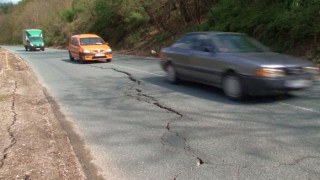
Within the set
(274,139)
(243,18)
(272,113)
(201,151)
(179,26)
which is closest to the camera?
(201,151)

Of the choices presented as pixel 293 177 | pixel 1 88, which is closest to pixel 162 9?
pixel 1 88

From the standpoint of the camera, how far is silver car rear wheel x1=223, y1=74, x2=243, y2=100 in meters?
7.54

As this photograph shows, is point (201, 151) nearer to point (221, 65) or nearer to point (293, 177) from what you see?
point (293, 177)

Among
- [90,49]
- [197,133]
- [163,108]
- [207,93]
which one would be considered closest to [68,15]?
[90,49]

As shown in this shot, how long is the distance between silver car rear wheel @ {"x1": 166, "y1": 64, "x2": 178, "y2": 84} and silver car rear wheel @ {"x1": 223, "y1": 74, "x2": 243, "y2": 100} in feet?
8.16

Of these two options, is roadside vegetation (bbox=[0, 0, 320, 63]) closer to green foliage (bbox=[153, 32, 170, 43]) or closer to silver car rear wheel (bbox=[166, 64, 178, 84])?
green foliage (bbox=[153, 32, 170, 43])

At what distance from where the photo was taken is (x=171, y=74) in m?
10.4

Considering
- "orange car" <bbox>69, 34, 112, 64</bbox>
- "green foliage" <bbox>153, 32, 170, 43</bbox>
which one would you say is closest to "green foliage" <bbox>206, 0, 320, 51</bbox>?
"orange car" <bbox>69, 34, 112, 64</bbox>

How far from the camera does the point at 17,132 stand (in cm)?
585

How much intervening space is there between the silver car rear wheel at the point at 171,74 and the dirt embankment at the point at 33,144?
12.2ft

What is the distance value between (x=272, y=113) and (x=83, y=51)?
1443 centimetres

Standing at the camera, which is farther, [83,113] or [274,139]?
[83,113]

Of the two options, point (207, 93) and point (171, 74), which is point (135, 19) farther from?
point (207, 93)

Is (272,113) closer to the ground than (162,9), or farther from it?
closer to the ground
